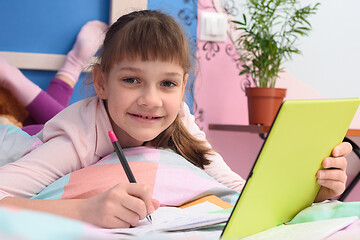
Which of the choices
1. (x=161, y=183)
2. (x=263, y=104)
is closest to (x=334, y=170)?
(x=161, y=183)

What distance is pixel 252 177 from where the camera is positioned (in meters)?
0.47

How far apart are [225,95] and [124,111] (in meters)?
1.20

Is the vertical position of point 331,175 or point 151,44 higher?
point 151,44

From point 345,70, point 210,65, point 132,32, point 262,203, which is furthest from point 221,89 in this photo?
point 262,203

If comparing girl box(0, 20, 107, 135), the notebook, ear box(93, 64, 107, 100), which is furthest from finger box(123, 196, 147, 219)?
girl box(0, 20, 107, 135)

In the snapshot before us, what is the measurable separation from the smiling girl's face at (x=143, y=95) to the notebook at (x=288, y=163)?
30 centimetres

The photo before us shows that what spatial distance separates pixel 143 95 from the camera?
756mm

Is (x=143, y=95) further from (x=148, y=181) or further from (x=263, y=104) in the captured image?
(x=263, y=104)

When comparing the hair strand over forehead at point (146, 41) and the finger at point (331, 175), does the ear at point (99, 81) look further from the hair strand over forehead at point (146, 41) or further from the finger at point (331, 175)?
the finger at point (331, 175)

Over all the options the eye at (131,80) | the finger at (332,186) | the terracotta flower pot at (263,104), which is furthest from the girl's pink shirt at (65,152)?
the terracotta flower pot at (263,104)

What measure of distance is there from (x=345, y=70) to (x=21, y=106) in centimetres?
148

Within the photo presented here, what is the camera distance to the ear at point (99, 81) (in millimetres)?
867

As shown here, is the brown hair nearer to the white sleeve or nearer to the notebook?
the white sleeve

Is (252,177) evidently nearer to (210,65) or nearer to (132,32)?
(132,32)
